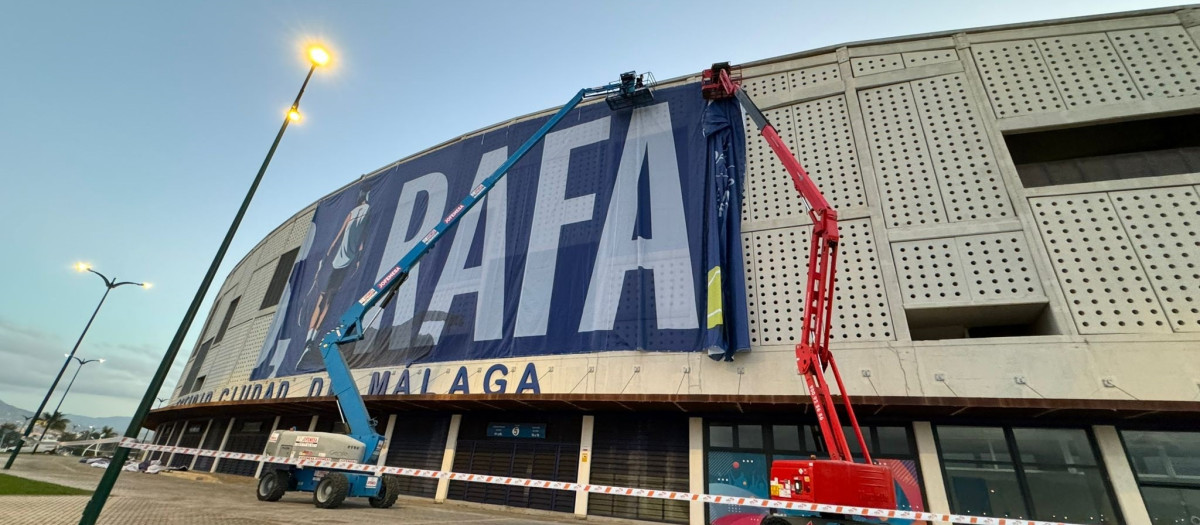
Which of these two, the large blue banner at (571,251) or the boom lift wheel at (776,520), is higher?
the large blue banner at (571,251)

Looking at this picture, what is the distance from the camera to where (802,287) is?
14.2m

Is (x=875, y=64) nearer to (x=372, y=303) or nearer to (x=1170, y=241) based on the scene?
(x=1170, y=241)

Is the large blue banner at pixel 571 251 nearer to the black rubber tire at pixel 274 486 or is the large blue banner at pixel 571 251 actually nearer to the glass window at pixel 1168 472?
the black rubber tire at pixel 274 486

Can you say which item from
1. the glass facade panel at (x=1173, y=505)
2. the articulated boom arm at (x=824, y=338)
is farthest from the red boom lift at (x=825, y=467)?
the glass facade panel at (x=1173, y=505)

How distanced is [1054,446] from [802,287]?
6.78 meters

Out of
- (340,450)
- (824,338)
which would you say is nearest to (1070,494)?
(824,338)

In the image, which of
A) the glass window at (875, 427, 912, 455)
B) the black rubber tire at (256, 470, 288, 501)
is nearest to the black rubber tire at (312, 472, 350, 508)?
the black rubber tire at (256, 470, 288, 501)

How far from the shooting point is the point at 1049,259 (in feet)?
40.9

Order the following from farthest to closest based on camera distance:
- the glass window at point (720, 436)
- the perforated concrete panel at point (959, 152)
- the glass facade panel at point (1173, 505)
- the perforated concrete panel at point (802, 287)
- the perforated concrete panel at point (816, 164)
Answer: the perforated concrete panel at point (816, 164) < the perforated concrete panel at point (959, 152) < the glass window at point (720, 436) < the perforated concrete panel at point (802, 287) < the glass facade panel at point (1173, 505)

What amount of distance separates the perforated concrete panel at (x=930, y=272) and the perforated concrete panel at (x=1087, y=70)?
6704 mm

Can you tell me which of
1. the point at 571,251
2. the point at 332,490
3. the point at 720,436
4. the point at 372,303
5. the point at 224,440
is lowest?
the point at 332,490

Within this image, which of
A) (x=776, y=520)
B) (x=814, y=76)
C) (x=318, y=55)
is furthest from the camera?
(x=814, y=76)

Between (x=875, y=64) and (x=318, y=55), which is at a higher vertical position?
(x=875, y=64)

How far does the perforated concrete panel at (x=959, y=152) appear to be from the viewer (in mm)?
13742
